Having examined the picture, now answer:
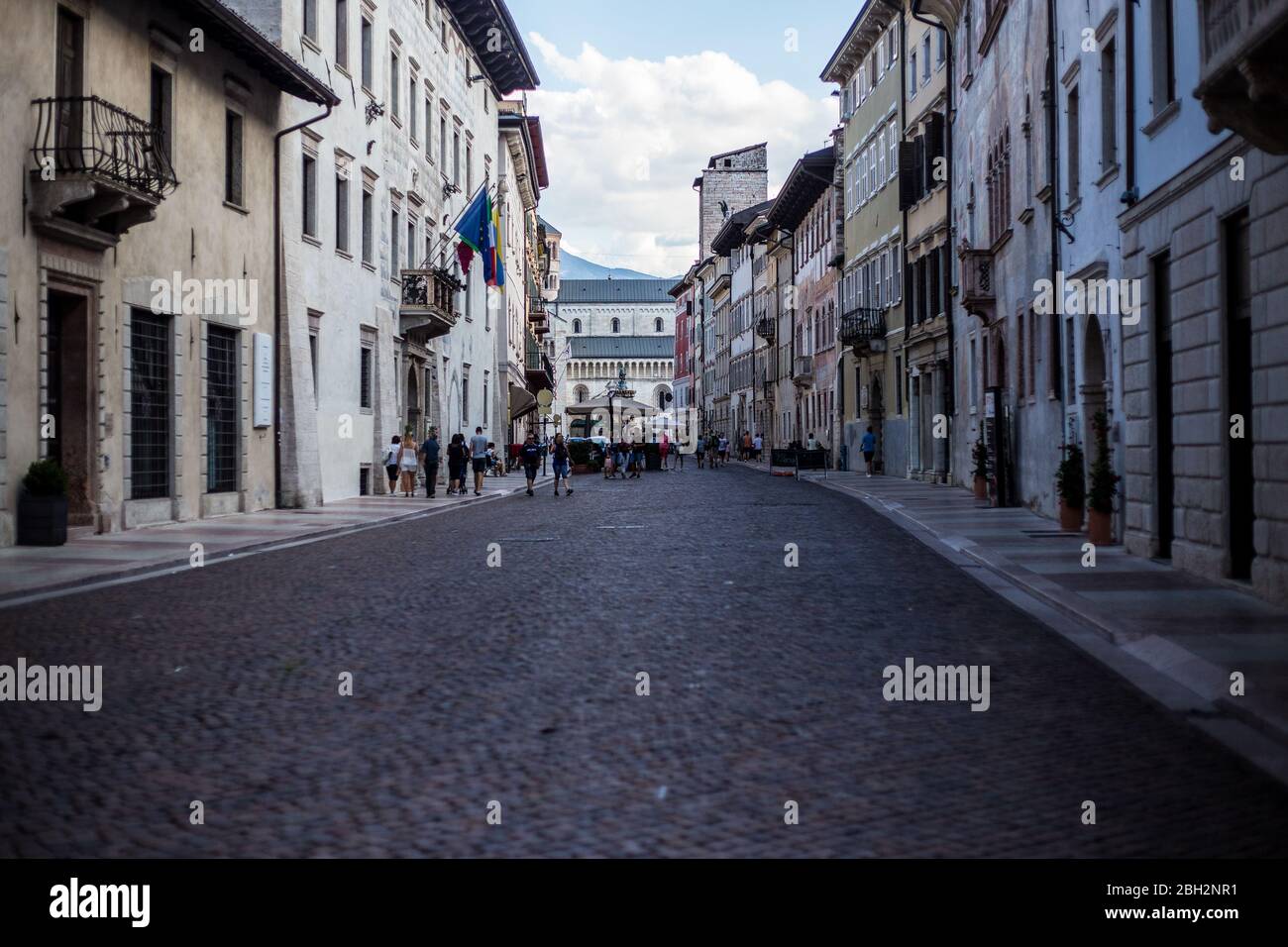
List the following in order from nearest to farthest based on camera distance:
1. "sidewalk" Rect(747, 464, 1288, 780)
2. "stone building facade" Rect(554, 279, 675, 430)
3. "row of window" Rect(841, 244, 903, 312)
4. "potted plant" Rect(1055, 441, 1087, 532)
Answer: "sidewalk" Rect(747, 464, 1288, 780)
"potted plant" Rect(1055, 441, 1087, 532)
"row of window" Rect(841, 244, 903, 312)
"stone building facade" Rect(554, 279, 675, 430)

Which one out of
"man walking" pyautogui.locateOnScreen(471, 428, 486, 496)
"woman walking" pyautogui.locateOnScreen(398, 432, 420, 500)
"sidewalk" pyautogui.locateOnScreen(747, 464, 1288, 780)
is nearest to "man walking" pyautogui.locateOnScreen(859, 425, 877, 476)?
"man walking" pyautogui.locateOnScreen(471, 428, 486, 496)

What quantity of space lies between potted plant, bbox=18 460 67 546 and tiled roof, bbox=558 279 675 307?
170964 mm

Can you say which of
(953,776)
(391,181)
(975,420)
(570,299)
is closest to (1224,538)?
(953,776)

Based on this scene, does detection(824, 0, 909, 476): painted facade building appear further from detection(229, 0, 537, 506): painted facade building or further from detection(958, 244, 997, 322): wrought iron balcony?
detection(958, 244, 997, 322): wrought iron balcony

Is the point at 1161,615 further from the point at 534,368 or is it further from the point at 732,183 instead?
the point at 732,183

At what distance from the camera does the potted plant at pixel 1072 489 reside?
20.5 metres

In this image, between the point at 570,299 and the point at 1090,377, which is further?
the point at 570,299

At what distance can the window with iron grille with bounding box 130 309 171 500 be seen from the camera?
76.5 feet

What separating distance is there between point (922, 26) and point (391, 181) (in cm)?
1698

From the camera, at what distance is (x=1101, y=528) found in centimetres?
1888

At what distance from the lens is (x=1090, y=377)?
2169 cm

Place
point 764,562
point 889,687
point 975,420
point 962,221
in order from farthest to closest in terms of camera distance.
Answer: point 962,221 < point 975,420 < point 764,562 < point 889,687

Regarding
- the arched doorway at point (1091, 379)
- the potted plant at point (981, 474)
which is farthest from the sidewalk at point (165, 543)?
the arched doorway at point (1091, 379)
